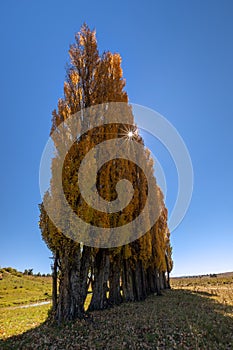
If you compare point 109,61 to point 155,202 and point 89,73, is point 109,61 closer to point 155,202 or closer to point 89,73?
point 89,73

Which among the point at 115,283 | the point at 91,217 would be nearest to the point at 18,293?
the point at 115,283

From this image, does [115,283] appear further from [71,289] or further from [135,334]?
[135,334]

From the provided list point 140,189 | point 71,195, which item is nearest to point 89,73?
point 71,195

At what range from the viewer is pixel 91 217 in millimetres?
11305

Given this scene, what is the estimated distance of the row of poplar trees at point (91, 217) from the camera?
1080cm

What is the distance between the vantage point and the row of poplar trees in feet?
35.4

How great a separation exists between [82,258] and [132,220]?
18.5 ft

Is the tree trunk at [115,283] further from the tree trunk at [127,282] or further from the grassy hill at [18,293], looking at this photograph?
the grassy hill at [18,293]

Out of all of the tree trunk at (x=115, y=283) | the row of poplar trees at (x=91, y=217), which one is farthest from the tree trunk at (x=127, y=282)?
the tree trunk at (x=115, y=283)

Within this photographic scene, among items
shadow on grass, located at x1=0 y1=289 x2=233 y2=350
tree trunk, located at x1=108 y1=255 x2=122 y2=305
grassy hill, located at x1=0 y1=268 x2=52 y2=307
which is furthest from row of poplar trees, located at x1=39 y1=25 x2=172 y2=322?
grassy hill, located at x1=0 y1=268 x2=52 y2=307

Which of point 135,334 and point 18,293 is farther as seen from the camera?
point 18,293

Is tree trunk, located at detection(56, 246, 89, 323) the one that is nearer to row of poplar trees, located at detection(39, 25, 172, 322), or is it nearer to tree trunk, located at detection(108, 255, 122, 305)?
row of poplar trees, located at detection(39, 25, 172, 322)

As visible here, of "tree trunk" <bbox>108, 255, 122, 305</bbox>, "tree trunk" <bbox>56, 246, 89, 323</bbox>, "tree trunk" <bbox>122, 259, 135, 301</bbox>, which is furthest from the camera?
"tree trunk" <bbox>122, 259, 135, 301</bbox>

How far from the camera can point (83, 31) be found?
15750mm
